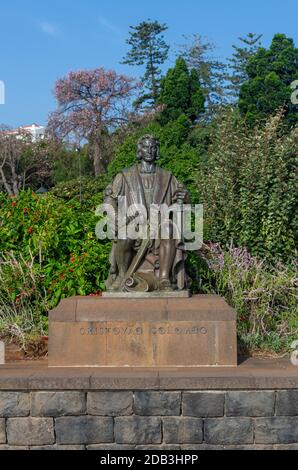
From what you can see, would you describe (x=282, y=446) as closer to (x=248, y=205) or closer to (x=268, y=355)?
(x=268, y=355)

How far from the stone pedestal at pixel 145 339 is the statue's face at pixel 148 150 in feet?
5.50

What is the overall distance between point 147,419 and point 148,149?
2748 mm

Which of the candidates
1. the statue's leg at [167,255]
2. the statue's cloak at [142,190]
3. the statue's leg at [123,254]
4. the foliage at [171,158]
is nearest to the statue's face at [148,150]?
the statue's cloak at [142,190]

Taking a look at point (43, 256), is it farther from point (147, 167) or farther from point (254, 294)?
point (254, 294)

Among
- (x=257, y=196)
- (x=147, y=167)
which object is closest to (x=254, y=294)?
(x=147, y=167)

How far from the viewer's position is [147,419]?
18.7ft

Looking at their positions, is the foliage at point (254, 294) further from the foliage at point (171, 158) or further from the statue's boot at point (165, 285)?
the foliage at point (171, 158)

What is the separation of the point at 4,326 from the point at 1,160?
30008 millimetres

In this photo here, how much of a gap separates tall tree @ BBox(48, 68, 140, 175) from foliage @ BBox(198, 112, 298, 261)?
2146 cm

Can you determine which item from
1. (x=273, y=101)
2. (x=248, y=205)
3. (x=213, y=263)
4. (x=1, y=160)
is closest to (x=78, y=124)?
(x=1, y=160)

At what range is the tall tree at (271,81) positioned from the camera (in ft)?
83.1

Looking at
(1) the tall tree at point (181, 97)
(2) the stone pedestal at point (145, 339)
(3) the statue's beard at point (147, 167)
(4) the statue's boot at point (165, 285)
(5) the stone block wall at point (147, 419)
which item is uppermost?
(1) the tall tree at point (181, 97)

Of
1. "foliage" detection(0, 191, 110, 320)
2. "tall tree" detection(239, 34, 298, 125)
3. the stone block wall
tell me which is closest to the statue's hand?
"foliage" detection(0, 191, 110, 320)

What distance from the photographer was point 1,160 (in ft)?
120
